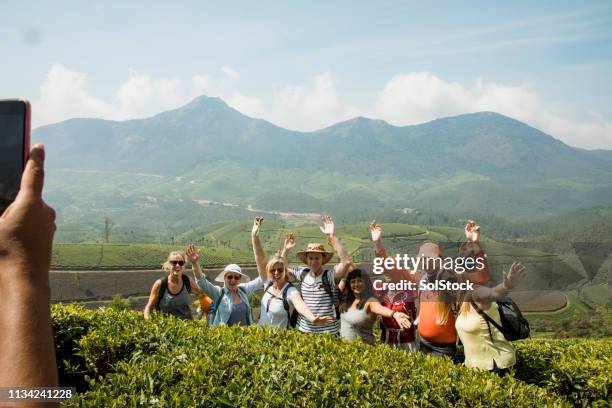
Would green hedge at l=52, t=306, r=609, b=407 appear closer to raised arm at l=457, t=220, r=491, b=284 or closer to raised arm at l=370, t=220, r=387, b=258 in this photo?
raised arm at l=457, t=220, r=491, b=284

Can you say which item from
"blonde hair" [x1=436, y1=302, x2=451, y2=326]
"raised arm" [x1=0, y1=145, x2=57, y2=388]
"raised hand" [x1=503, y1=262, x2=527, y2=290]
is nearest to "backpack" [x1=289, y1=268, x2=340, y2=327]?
"blonde hair" [x1=436, y1=302, x2=451, y2=326]

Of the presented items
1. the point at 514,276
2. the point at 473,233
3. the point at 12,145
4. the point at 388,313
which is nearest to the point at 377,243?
the point at 473,233

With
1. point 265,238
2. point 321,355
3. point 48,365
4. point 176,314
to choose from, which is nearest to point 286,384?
point 321,355

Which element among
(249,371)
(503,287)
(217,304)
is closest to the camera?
(249,371)

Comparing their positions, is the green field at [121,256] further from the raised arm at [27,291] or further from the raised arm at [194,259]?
the raised arm at [27,291]

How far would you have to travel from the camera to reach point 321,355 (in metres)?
4.77

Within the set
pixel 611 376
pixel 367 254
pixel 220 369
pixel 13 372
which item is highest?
pixel 13 372

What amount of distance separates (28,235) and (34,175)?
0.79ft

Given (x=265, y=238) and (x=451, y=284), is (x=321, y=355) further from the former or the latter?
(x=265, y=238)

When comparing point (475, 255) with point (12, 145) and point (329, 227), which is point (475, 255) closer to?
point (329, 227)

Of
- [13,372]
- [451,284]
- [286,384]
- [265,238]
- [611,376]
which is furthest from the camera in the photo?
[265,238]

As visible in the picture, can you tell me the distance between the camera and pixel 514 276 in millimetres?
5516

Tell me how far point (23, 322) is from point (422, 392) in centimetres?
333

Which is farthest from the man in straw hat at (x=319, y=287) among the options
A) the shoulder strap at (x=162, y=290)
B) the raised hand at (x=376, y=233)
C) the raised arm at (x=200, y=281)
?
the shoulder strap at (x=162, y=290)
